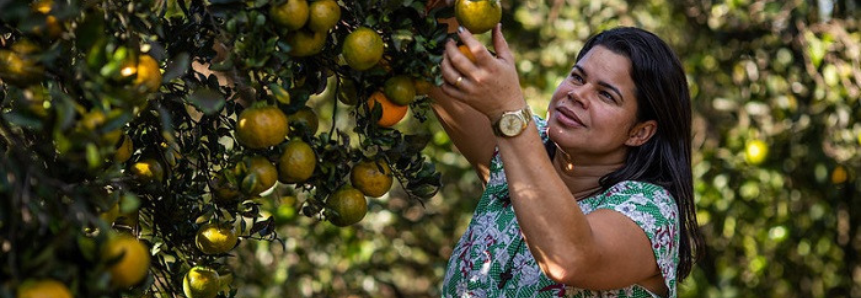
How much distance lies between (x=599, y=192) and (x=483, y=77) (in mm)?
556

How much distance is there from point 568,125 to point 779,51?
1914mm

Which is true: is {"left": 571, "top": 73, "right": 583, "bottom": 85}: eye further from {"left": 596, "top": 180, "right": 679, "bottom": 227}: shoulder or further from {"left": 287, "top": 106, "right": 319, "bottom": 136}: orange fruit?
{"left": 287, "top": 106, "right": 319, "bottom": 136}: orange fruit

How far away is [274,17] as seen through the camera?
1.21m

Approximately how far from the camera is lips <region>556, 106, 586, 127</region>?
6.00 ft

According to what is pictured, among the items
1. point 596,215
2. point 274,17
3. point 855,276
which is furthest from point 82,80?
point 855,276

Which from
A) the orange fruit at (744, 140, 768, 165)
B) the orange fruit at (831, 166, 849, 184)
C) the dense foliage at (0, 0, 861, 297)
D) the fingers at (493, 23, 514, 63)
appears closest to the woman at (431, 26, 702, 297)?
the fingers at (493, 23, 514, 63)

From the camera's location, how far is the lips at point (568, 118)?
1829mm

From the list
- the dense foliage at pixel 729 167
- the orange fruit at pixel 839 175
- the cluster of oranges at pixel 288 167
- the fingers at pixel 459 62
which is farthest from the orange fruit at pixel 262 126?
the orange fruit at pixel 839 175

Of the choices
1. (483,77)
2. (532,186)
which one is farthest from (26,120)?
(532,186)

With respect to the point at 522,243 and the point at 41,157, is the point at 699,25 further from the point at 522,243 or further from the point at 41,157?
the point at 41,157

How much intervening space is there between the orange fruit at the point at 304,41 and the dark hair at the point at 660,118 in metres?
0.76

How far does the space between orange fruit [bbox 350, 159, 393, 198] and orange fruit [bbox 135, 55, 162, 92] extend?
366mm

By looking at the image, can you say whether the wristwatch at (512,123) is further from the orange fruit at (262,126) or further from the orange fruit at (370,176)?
the orange fruit at (262,126)

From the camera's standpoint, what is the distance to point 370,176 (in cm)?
144
